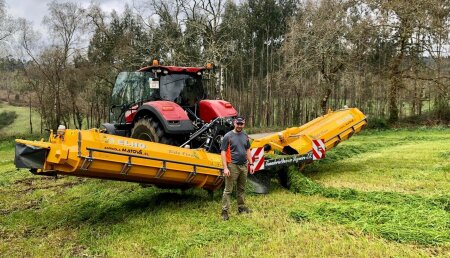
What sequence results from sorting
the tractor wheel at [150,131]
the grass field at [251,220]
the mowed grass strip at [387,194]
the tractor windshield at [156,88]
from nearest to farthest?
the grass field at [251,220] < the mowed grass strip at [387,194] < the tractor wheel at [150,131] < the tractor windshield at [156,88]

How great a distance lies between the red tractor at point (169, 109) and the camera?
24.1 ft

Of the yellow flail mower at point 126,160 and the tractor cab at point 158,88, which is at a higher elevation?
the tractor cab at point 158,88

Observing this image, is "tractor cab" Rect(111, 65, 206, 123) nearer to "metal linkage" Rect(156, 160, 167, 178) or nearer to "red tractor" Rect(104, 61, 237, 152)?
"red tractor" Rect(104, 61, 237, 152)

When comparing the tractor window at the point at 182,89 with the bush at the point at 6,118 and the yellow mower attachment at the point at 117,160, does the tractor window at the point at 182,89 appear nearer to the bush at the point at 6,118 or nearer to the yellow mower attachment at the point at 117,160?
the yellow mower attachment at the point at 117,160

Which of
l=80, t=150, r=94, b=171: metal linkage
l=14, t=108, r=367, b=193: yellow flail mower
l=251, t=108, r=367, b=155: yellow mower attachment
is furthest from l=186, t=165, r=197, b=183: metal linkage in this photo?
l=251, t=108, r=367, b=155: yellow mower attachment

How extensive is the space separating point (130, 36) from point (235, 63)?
8242 millimetres

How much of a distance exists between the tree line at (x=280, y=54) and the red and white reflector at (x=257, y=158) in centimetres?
1474

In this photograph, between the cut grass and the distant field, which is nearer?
the cut grass

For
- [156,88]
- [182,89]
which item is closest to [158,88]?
[156,88]

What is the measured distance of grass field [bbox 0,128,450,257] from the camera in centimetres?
441

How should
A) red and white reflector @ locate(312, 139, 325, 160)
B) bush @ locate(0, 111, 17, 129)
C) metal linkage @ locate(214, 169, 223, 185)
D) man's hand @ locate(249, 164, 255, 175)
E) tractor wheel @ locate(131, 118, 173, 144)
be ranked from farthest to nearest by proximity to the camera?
1. bush @ locate(0, 111, 17, 129)
2. red and white reflector @ locate(312, 139, 325, 160)
3. tractor wheel @ locate(131, 118, 173, 144)
4. man's hand @ locate(249, 164, 255, 175)
5. metal linkage @ locate(214, 169, 223, 185)

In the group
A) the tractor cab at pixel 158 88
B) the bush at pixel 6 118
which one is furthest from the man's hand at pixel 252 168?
the bush at pixel 6 118

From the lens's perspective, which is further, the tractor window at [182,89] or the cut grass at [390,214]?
the tractor window at [182,89]

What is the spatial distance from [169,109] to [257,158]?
5.89ft
